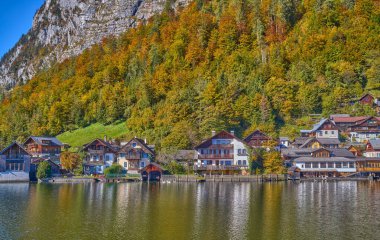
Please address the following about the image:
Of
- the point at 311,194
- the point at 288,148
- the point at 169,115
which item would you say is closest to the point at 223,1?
the point at 169,115

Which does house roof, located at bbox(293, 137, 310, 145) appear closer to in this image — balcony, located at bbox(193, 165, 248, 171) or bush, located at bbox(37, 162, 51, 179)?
balcony, located at bbox(193, 165, 248, 171)

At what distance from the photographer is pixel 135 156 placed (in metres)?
87.7

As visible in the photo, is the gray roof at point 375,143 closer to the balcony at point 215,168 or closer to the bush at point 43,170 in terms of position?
the balcony at point 215,168

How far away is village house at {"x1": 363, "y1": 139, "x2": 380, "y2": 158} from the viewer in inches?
3335

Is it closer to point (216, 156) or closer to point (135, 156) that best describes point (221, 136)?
point (216, 156)

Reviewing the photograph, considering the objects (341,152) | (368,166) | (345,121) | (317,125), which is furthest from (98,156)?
(345,121)

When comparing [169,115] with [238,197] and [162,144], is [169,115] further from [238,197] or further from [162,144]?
[238,197]

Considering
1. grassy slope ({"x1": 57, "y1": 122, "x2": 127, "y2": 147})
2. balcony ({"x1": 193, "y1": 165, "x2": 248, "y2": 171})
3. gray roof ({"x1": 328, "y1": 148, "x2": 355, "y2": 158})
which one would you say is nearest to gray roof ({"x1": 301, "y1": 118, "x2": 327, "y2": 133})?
gray roof ({"x1": 328, "y1": 148, "x2": 355, "y2": 158})

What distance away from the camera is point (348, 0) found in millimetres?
132750

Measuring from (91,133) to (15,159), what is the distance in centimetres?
4087

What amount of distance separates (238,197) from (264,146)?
36038 millimetres

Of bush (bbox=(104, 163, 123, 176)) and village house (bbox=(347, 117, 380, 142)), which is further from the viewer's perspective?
village house (bbox=(347, 117, 380, 142))

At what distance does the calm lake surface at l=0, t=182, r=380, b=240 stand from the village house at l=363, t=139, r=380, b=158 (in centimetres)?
2635

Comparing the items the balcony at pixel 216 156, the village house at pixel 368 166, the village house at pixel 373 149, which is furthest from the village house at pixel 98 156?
the village house at pixel 373 149
